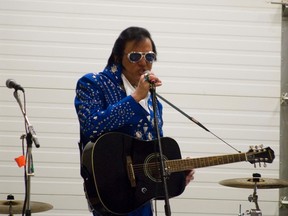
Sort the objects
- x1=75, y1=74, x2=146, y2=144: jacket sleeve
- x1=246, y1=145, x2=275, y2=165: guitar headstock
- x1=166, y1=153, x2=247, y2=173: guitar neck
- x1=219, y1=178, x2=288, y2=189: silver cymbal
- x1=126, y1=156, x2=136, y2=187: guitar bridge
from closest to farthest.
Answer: x1=75, y1=74, x2=146, y2=144: jacket sleeve → x1=126, y1=156, x2=136, y2=187: guitar bridge → x1=166, y1=153, x2=247, y2=173: guitar neck → x1=246, y1=145, x2=275, y2=165: guitar headstock → x1=219, y1=178, x2=288, y2=189: silver cymbal

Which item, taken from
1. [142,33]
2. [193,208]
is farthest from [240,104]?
[142,33]

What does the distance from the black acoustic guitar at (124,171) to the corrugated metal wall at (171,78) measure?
2.41 metres

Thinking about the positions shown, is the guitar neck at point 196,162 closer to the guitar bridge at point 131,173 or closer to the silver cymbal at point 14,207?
the guitar bridge at point 131,173

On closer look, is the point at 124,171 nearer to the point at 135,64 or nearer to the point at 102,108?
the point at 102,108

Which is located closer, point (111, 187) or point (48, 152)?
point (111, 187)

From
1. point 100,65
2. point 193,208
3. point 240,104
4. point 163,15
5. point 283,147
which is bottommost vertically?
point 193,208

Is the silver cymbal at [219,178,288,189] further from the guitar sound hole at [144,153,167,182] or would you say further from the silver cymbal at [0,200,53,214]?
the guitar sound hole at [144,153,167,182]

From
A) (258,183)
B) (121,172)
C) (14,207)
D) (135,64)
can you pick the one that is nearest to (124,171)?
(121,172)

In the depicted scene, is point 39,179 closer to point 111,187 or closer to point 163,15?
point 163,15

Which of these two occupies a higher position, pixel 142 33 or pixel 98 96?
pixel 142 33

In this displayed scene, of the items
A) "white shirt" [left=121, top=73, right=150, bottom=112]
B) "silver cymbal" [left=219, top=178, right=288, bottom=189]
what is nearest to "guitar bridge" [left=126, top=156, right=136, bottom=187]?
"white shirt" [left=121, top=73, right=150, bottom=112]

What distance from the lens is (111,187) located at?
11.2 feet

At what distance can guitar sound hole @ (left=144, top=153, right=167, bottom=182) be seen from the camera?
139 inches

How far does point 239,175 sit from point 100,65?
5.59ft
